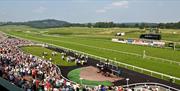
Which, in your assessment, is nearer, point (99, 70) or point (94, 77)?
point (94, 77)

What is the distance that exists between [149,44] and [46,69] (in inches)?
1390

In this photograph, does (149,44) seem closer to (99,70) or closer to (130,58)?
(130,58)

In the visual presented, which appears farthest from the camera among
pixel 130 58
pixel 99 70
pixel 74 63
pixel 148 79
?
pixel 130 58

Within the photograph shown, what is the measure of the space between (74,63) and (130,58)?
8968 mm

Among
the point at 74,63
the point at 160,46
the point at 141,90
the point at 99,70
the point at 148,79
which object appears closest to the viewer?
the point at 141,90

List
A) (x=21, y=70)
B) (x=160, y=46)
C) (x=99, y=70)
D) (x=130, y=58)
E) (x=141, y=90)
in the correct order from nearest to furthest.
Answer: (x=141, y=90) < (x=21, y=70) < (x=99, y=70) < (x=130, y=58) < (x=160, y=46)

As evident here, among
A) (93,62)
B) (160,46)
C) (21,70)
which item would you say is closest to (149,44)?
(160,46)

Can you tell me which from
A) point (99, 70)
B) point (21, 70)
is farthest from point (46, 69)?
point (99, 70)

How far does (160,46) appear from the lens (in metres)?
56.7

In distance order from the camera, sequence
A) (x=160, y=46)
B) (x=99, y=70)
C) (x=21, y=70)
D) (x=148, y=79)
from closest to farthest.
→ 1. (x=21, y=70)
2. (x=148, y=79)
3. (x=99, y=70)
4. (x=160, y=46)

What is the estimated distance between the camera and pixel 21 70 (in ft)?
82.1

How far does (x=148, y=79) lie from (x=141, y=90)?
695cm

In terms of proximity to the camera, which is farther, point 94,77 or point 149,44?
point 149,44

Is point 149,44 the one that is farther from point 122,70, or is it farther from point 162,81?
point 162,81
